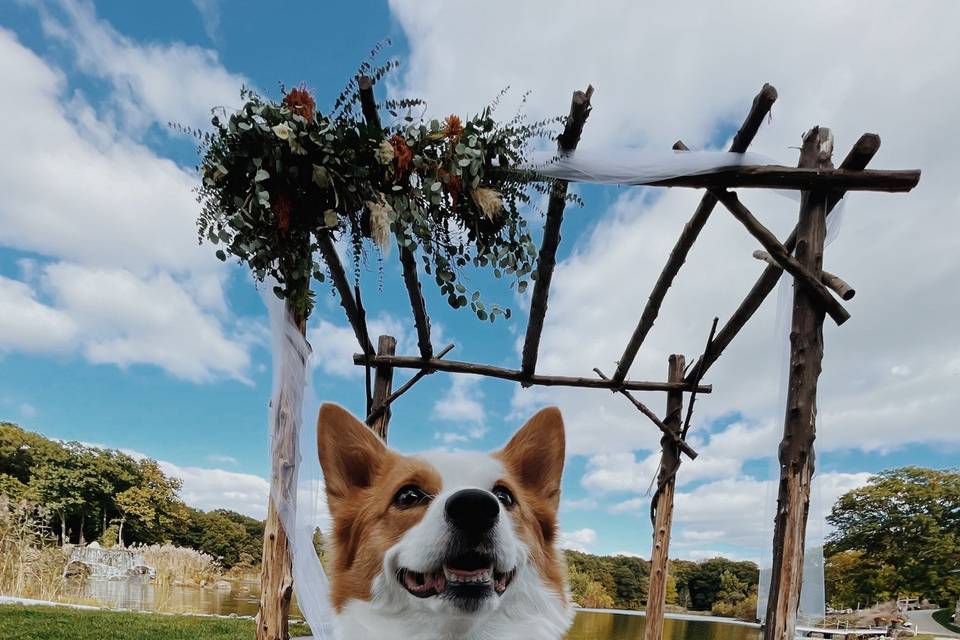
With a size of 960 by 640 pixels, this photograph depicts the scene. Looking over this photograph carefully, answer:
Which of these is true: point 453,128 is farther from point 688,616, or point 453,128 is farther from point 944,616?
point 944,616

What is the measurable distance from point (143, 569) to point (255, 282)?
39.6 feet

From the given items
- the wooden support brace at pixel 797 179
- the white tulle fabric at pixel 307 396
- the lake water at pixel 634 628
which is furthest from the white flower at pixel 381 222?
the lake water at pixel 634 628

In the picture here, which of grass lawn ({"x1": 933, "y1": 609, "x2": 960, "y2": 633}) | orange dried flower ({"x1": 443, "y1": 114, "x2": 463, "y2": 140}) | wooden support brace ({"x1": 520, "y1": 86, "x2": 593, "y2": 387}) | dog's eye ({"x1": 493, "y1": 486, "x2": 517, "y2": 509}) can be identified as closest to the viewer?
dog's eye ({"x1": 493, "y1": 486, "x2": 517, "y2": 509})

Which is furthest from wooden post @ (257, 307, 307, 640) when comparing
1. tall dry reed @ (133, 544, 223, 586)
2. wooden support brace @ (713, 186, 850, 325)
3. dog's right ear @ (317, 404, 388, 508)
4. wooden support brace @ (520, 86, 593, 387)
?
tall dry reed @ (133, 544, 223, 586)

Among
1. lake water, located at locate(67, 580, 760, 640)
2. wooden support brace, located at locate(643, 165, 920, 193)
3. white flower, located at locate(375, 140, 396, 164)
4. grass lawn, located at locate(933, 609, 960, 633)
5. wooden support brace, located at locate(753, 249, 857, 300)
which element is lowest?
grass lawn, located at locate(933, 609, 960, 633)

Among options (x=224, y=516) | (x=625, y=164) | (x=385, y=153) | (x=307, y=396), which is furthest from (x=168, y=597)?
(x=625, y=164)

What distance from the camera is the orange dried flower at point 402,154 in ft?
7.50

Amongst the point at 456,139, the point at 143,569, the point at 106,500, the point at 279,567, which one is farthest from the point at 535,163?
the point at 106,500

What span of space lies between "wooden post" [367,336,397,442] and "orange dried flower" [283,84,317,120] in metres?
1.89

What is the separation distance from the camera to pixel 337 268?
2.90 meters

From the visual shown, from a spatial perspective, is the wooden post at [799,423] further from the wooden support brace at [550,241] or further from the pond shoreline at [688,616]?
the pond shoreline at [688,616]

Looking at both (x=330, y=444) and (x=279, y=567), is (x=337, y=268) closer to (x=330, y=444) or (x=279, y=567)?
(x=330, y=444)

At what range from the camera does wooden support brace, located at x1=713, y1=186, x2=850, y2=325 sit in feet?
7.83

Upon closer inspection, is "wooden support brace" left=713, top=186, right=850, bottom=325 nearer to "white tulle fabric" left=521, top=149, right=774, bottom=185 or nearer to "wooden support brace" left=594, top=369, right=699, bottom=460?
"white tulle fabric" left=521, top=149, right=774, bottom=185
